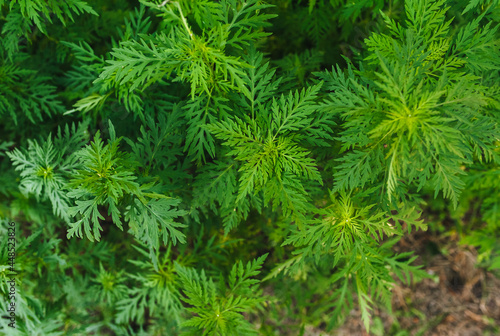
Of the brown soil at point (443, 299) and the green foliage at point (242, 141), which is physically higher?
the green foliage at point (242, 141)

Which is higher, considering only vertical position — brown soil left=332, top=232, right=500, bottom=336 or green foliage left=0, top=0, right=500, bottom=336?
green foliage left=0, top=0, right=500, bottom=336

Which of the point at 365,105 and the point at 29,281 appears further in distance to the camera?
the point at 29,281

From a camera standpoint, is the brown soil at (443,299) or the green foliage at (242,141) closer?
the green foliage at (242,141)

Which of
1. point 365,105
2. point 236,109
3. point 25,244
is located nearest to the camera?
point 365,105

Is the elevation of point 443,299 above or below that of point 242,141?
below

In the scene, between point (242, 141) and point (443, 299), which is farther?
point (443, 299)

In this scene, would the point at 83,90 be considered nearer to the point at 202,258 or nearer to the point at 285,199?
the point at 202,258

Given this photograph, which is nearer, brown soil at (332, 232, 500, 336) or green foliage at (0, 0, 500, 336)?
green foliage at (0, 0, 500, 336)

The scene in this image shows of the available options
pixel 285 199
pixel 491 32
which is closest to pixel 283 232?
pixel 285 199
